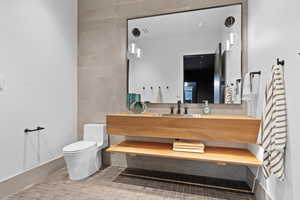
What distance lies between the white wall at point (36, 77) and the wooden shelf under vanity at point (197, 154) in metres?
1.02

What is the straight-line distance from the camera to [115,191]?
1.96m

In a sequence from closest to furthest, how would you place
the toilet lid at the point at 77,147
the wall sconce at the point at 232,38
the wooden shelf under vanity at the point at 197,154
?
1. the wooden shelf under vanity at the point at 197,154
2. the toilet lid at the point at 77,147
3. the wall sconce at the point at 232,38

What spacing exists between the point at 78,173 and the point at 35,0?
2.33m

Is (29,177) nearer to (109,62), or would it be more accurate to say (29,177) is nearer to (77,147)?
(77,147)

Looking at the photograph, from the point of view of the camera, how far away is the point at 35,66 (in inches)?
85.7

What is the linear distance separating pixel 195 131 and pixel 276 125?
0.82 m

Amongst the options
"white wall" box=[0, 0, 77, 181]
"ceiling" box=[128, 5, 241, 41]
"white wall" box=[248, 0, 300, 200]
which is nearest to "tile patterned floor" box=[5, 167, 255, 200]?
Answer: "white wall" box=[0, 0, 77, 181]

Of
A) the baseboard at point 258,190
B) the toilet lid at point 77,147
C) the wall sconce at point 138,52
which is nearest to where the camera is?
the baseboard at point 258,190

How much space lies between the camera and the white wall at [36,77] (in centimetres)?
184

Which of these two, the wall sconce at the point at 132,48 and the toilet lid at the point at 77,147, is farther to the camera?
the wall sconce at the point at 132,48

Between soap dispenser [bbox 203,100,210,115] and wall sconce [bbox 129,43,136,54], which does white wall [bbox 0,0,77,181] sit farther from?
soap dispenser [bbox 203,100,210,115]

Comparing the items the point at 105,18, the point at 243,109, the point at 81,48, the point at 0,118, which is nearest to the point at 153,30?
the point at 105,18

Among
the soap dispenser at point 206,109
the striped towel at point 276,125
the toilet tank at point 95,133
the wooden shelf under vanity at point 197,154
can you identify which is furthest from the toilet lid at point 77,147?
the striped towel at point 276,125

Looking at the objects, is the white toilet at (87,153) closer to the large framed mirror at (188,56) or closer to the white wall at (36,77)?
the white wall at (36,77)
